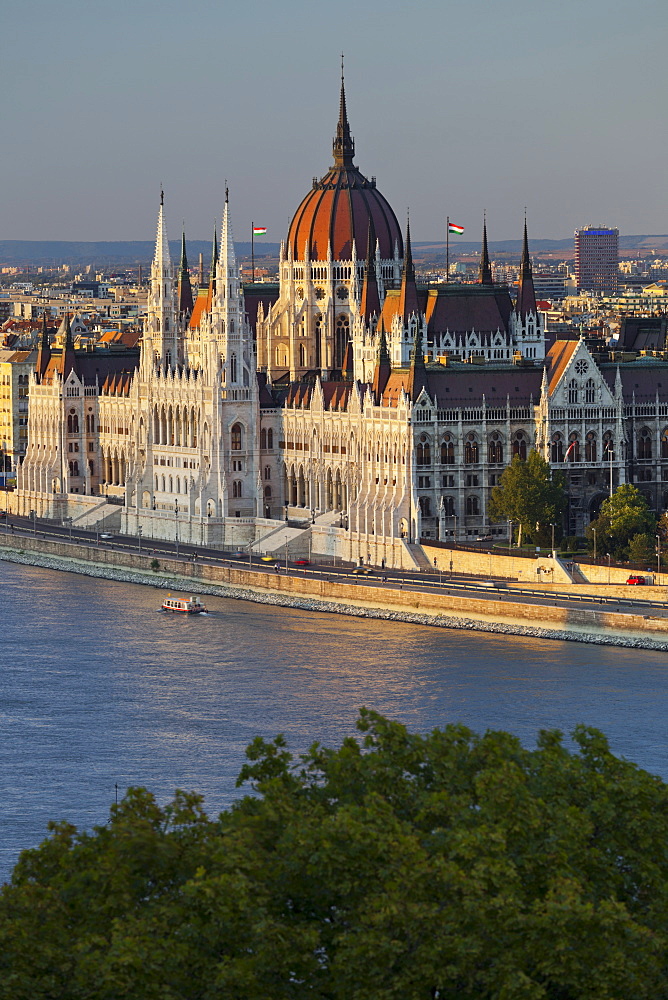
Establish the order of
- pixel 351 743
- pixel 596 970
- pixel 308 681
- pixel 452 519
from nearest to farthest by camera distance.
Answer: pixel 596 970 < pixel 351 743 < pixel 308 681 < pixel 452 519

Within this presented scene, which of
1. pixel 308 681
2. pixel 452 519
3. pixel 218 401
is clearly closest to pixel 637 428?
pixel 452 519

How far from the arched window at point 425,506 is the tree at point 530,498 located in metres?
2.73

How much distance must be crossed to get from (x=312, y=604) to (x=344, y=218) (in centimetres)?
2960

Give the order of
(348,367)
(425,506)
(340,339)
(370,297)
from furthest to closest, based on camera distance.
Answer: (340,339)
(348,367)
(370,297)
(425,506)

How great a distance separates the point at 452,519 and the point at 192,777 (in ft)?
126

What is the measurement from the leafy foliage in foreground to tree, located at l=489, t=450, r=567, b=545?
56.8 m

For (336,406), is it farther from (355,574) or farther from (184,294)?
(184,294)

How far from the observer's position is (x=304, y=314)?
11875cm

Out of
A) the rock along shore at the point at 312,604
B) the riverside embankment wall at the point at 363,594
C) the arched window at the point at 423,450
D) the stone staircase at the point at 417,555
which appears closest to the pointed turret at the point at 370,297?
the arched window at the point at 423,450

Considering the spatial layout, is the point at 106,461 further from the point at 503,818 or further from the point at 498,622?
the point at 503,818

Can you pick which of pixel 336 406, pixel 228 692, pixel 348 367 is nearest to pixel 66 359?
pixel 348 367

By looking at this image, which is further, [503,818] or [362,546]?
[362,546]

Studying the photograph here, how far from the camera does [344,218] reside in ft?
383

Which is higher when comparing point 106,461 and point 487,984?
point 106,461
